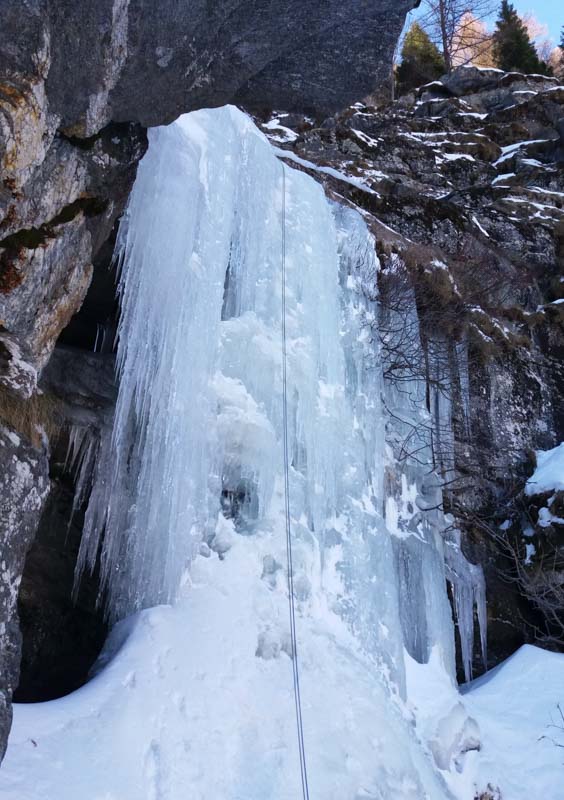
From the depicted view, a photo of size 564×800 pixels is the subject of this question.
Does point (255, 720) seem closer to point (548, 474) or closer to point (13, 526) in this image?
point (13, 526)

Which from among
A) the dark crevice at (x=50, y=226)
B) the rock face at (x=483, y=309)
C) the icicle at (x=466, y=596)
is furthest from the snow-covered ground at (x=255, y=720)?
the dark crevice at (x=50, y=226)

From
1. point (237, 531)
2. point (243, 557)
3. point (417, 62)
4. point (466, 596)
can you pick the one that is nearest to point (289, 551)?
point (243, 557)

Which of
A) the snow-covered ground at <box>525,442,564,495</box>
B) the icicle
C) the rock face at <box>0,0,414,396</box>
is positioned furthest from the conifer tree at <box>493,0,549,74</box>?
the rock face at <box>0,0,414,396</box>

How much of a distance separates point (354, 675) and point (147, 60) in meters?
4.33

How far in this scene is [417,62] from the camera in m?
19.0

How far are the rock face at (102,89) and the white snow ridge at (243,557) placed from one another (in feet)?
3.26

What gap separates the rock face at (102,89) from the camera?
10.1 ft

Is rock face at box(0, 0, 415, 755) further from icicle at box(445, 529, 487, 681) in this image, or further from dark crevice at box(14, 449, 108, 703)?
icicle at box(445, 529, 487, 681)

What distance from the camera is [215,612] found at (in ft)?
16.2

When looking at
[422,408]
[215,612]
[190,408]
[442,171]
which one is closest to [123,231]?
[190,408]

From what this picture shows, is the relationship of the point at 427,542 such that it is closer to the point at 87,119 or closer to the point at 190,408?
the point at 190,408

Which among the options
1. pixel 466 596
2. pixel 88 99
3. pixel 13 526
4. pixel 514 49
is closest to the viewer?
pixel 13 526

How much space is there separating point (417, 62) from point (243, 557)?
17.6 meters

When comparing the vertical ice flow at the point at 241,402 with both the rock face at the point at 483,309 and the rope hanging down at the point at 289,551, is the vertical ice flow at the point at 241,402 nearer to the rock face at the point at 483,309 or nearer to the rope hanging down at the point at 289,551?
the rope hanging down at the point at 289,551
